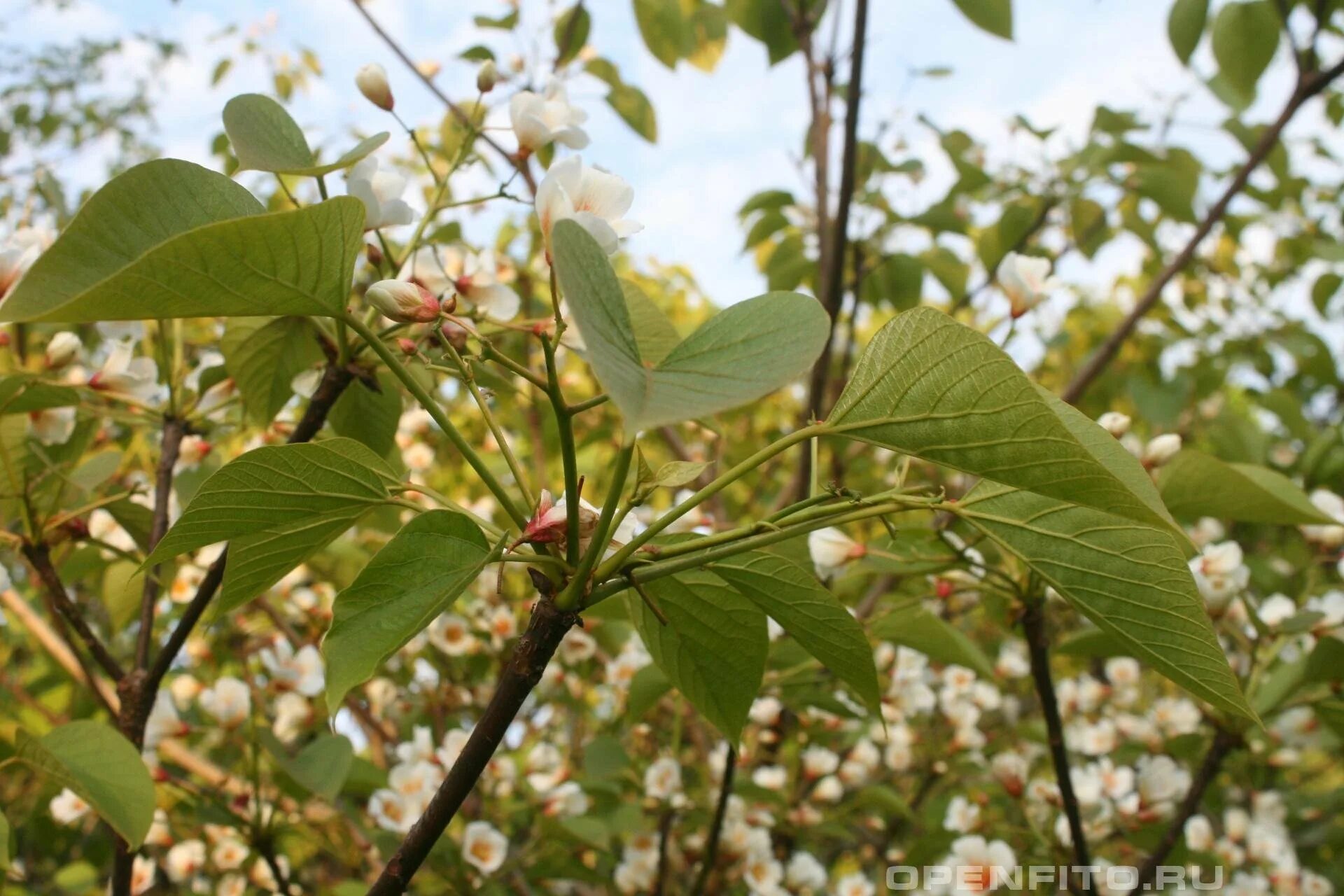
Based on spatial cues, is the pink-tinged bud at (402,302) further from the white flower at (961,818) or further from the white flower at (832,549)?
the white flower at (961,818)

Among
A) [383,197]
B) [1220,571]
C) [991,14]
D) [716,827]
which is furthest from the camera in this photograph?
[991,14]

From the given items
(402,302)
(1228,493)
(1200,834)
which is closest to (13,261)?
(402,302)

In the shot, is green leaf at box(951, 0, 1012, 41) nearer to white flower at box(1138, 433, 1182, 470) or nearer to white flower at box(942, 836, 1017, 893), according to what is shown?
white flower at box(1138, 433, 1182, 470)

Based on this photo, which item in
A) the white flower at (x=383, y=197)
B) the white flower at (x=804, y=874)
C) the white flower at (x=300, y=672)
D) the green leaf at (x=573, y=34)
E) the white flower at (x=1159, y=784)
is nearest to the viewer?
the white flower at (x=383, y=197)

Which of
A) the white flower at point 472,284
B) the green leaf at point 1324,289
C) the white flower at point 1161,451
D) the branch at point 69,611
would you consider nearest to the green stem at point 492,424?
the white flower at point 472,284

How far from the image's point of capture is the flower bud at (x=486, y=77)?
45.5 inches

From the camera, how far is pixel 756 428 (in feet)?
12.0

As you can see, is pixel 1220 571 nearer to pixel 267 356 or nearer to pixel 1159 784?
pixel 1159 784

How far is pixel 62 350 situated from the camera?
3.96 ft

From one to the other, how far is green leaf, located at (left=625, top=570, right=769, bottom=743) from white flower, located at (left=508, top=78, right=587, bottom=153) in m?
0.52

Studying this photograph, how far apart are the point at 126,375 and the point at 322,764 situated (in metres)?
0.53

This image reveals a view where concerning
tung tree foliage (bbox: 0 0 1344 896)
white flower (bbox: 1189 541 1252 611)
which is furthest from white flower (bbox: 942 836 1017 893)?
white flower (bbox: 1189 541 1252 611)

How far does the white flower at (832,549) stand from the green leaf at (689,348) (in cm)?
55

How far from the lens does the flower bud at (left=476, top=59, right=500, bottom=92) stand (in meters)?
1.16
